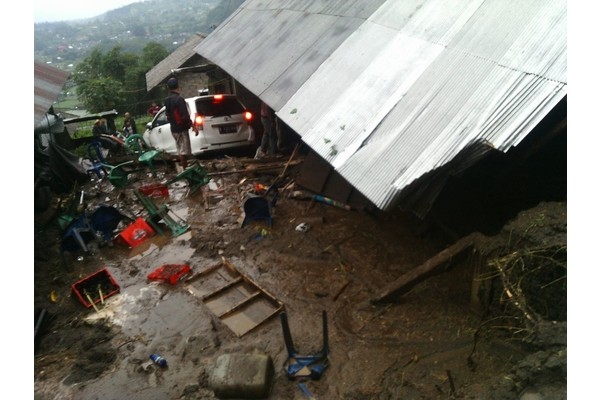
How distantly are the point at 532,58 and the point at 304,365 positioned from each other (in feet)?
14.8

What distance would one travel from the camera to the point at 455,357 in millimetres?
4953

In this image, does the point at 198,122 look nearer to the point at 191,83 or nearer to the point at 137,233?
the point at 137,233

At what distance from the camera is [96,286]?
7.07 m

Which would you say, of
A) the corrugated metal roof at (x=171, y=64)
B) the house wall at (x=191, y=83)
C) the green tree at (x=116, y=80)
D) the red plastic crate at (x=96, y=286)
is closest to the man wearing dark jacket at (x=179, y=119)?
the red plastic crate at (x=96, y=286)

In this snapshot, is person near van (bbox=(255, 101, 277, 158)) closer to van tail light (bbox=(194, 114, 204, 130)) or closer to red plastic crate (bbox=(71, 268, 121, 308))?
van tail light (bbox=(194, 114, 204, 130))

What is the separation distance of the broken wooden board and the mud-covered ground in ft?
0.42

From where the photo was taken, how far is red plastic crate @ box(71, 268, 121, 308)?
22.5 feet

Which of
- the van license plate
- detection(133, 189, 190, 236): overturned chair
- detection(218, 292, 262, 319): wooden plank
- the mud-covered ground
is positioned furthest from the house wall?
detection(218, 292, 262, 319): wooden plank

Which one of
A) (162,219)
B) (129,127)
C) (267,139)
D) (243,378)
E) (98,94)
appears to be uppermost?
(243,378)

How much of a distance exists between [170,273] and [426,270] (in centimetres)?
421

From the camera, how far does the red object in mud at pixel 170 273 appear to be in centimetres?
715

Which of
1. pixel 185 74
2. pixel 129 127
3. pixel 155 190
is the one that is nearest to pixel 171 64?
pixel 185 74

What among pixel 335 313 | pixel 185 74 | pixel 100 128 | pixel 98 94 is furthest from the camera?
pixel 98 94

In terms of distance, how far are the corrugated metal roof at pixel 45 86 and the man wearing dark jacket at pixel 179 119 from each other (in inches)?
97.7
